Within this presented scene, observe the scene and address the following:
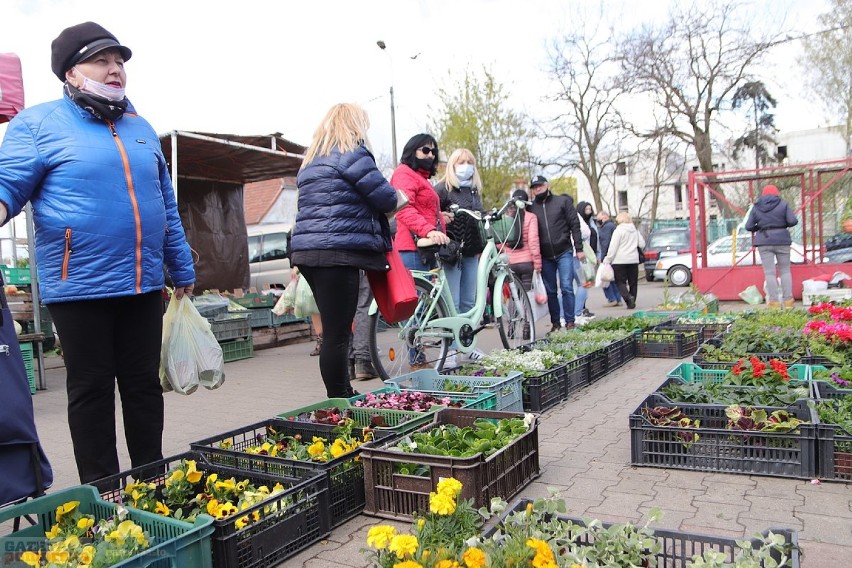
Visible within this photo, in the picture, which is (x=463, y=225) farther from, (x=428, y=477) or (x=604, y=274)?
(x=604, y=274)

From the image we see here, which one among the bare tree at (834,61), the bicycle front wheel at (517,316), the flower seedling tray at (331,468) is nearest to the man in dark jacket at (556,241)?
the bicycle front wheel at (517,316)

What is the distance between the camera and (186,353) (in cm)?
356

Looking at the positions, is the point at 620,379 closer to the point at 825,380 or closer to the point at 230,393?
the point at 825,380

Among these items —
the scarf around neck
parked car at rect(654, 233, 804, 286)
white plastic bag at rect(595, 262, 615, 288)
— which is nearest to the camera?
the scarf around neck

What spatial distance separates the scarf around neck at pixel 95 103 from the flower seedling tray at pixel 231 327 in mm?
5516

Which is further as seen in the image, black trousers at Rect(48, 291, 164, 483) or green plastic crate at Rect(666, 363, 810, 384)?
green plastic crate at Rect(666, 363, 810, 384)

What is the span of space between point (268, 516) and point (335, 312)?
6.01 feet

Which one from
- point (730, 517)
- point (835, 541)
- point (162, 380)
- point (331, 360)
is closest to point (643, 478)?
point (730, 517)

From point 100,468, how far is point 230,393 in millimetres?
3433

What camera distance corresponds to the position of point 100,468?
10.2 ft

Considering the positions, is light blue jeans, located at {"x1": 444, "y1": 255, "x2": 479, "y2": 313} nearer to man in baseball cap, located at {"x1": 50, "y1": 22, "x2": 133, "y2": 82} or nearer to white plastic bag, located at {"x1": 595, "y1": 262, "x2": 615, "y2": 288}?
man in baseball cap, located at {"x1": 50, "y1": 22, "x2": 133, "y2": 82}

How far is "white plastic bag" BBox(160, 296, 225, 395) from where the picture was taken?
11.6 feet

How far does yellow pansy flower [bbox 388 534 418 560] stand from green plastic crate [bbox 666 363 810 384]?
3.13 m

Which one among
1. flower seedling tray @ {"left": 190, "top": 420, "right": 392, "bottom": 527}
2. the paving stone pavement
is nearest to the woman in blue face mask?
the paving stone pavement
